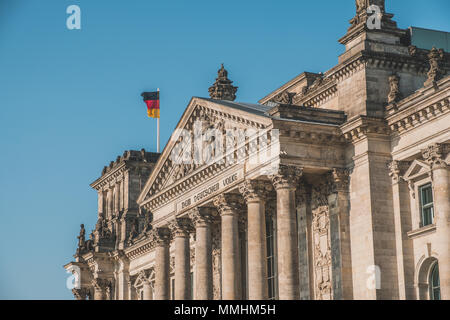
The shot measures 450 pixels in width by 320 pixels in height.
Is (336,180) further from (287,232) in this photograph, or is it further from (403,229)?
(403,229)

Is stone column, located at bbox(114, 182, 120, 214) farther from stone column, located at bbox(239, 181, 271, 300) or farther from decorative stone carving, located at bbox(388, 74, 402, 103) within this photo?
decorative stone carving, located at bbox(388, 74, 402, 103)

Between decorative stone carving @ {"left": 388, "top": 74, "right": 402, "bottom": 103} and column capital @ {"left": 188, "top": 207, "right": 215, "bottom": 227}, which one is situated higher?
decorative stone carving @ {"left": 388, "top": 74, "right": 402, "bottom": 103}

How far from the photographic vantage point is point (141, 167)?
242 feet

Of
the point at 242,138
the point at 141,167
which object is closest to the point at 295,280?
the point at 242,138

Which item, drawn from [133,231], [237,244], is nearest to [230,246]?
[237,244]

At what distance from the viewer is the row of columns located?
138ft

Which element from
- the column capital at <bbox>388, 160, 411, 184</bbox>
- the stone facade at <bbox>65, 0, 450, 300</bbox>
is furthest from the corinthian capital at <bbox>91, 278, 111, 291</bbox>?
the column capital at <bbox>388, 160, 411, 184</bbox>

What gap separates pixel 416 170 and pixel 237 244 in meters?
10.2

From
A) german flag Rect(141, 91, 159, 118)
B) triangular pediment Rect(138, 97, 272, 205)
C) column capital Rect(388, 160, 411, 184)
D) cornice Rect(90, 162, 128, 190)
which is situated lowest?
column capital Rect(388, 160, 411, 184)

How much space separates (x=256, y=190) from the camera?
4491 centimetres

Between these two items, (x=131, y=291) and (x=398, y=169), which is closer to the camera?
(x=398, y=169)

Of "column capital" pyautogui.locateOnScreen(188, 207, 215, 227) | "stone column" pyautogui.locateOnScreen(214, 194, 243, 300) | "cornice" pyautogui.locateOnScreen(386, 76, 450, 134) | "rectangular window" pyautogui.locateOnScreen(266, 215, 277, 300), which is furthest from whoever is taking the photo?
"column capital" pyautogui.locateOnScreen(188, 207, 215, 227)

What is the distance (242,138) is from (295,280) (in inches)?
298

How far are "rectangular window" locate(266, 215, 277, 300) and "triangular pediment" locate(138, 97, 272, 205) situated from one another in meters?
4.68
